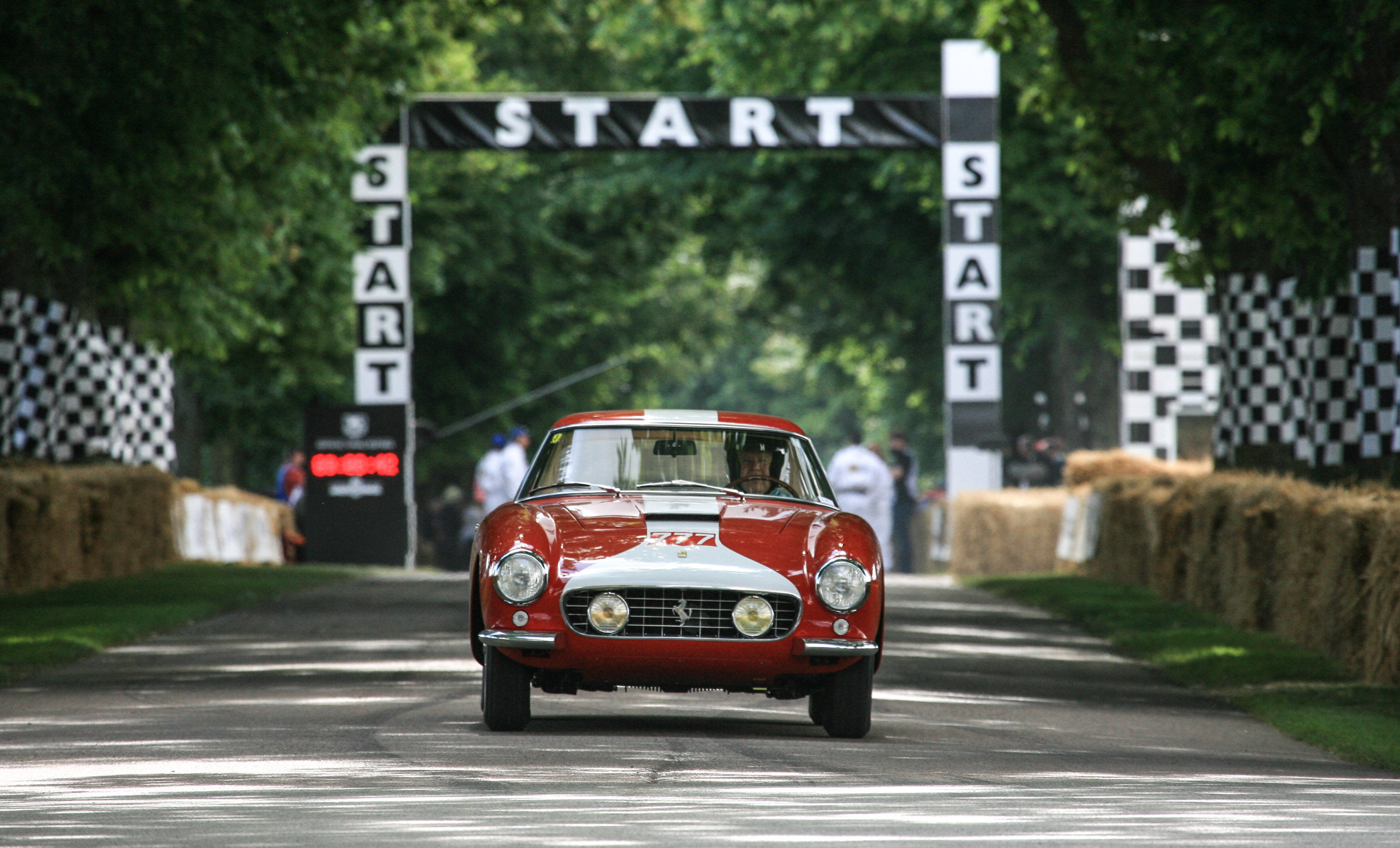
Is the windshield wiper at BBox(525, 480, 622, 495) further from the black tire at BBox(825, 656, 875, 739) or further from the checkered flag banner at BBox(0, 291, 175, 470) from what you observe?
the checkered flag banner at BBox(0, 291, 175, 470)

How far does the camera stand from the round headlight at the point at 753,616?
32.2 ft

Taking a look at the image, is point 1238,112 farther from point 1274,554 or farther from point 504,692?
point 504,692

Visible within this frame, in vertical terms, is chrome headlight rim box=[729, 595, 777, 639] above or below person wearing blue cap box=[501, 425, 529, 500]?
below

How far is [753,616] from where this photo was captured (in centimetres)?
983

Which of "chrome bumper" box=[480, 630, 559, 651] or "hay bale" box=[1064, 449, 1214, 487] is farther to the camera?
"hay bale" box=[1064, 449, 1214, 487]

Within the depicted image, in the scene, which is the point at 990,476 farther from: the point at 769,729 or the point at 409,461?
the point at 769,729

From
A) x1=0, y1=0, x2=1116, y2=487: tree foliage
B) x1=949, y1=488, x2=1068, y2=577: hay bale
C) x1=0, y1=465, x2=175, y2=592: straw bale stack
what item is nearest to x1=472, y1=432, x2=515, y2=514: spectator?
x1=0, y1=465, x2=175, y2=592: straw bale stack

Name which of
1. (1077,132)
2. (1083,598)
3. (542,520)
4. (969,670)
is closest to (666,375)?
(1077,132)

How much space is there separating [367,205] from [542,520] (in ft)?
73.7

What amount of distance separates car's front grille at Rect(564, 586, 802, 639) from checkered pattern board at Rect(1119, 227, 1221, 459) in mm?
20739

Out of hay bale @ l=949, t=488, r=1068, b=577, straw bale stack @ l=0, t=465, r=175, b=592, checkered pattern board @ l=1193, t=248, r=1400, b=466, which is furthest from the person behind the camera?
hay bale @ l=949, t=488, r=1068, b=577

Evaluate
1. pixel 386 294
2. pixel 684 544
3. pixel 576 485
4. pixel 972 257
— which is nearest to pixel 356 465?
pixel 386 294

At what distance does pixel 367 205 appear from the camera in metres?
32.0

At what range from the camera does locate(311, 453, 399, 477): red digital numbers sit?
3094cm
